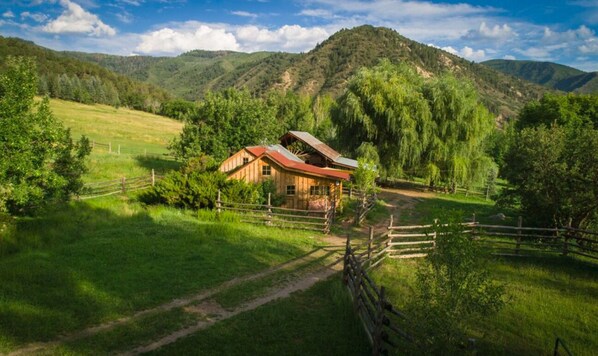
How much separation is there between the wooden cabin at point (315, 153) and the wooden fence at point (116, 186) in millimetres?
12450

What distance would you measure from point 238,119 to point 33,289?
2490 cm

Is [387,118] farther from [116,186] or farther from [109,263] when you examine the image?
[109,263]

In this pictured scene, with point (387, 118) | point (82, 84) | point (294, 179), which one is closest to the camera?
point (294, 179)

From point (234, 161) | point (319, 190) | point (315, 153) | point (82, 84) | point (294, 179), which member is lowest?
point (319, 190)

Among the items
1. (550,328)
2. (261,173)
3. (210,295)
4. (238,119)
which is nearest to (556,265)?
(550,328)

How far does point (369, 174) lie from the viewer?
24.4 meters

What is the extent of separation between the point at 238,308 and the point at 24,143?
10.7 m

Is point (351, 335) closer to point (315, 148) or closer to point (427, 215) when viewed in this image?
point (427, 215)

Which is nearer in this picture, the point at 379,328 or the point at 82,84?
the point at 379,328

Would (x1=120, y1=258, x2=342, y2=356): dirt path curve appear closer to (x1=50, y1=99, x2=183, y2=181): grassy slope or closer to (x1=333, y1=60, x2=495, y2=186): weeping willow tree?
(x1=333, y1=60, x2=495, y2=186): weeping willow tree

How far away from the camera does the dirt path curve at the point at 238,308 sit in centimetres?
819

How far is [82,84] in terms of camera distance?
10681 centimetres

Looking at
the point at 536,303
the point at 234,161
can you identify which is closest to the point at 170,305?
the point at 536,303

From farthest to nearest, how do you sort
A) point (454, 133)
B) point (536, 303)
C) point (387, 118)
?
point (454, 133) < point (387, 118) < point (536, 303)
